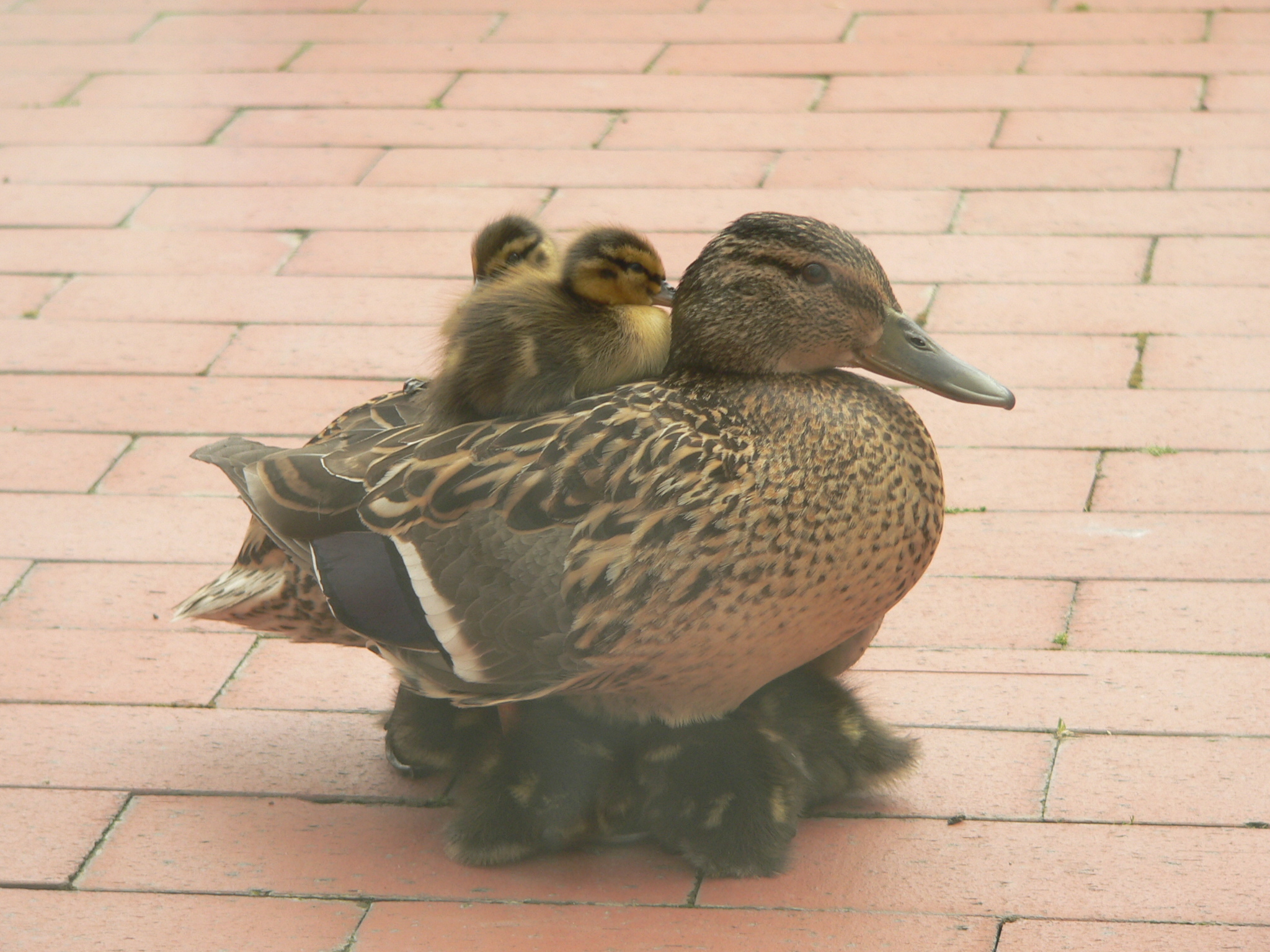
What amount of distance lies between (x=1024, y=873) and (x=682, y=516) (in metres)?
0.80

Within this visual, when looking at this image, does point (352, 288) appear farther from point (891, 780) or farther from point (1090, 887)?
point (1090, 887)

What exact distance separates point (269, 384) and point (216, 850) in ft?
5.99

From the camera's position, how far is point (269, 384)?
4.67 metres

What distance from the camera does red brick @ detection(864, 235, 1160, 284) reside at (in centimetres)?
504

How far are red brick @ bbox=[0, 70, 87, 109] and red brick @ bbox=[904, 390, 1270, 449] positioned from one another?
3.73 metres

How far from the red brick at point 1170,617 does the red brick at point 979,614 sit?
56 mm

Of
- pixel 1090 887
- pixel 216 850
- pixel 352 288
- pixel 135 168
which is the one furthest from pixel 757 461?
pixel 135 168

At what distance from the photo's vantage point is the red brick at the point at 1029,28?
6582 millimetres

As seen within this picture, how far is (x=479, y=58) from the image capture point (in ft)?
22.3

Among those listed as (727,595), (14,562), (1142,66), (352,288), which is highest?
(727,595)

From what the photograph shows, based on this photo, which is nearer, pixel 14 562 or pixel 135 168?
pixel 14 562

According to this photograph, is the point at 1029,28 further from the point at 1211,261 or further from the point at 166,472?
the point at 166,472

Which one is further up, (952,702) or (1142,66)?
(952,702)

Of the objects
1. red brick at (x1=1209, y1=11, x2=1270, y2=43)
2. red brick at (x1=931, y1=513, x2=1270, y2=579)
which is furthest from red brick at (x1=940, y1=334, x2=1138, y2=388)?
red brick at (x1=1209, y1=11, x2=1270, y2=43)
